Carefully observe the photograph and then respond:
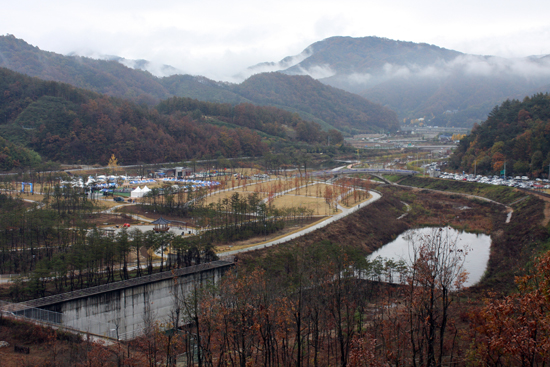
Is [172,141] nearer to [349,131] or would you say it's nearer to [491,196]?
[491,196]

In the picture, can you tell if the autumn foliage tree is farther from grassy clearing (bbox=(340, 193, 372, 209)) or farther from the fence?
grassy clearing (bbox=(340, 193, 372, 209))

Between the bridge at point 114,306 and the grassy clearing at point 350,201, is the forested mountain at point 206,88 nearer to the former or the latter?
the grassy clearing at point 350,201

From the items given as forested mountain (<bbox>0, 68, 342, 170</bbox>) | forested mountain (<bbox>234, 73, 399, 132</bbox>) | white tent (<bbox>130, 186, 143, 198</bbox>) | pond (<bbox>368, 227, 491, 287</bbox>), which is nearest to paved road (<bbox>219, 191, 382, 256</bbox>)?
pond (<bbox>368, 227, 491, 287</bbox>)

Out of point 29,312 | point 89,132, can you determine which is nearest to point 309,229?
point 29,312

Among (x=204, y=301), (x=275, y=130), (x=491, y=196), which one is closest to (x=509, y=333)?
(x=204, y=301)

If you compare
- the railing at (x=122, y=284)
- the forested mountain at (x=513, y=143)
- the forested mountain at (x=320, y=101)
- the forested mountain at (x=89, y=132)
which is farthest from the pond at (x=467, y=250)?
the forested mountain at (x=320, y=101)

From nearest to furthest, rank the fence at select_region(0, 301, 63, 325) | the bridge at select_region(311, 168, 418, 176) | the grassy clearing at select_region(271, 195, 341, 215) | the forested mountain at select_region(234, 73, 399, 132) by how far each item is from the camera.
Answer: the fence at select_region(0, 301, 63, 325) < the grassy clearing at select_region(271, 195, 341, 215) < the bridge at select_region(311, 168, 418, 176) < the forested mountain at select_region(234, 73, 399, 132)

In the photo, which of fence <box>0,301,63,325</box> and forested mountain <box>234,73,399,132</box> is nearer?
fence <box>0,301,63,325</box>
